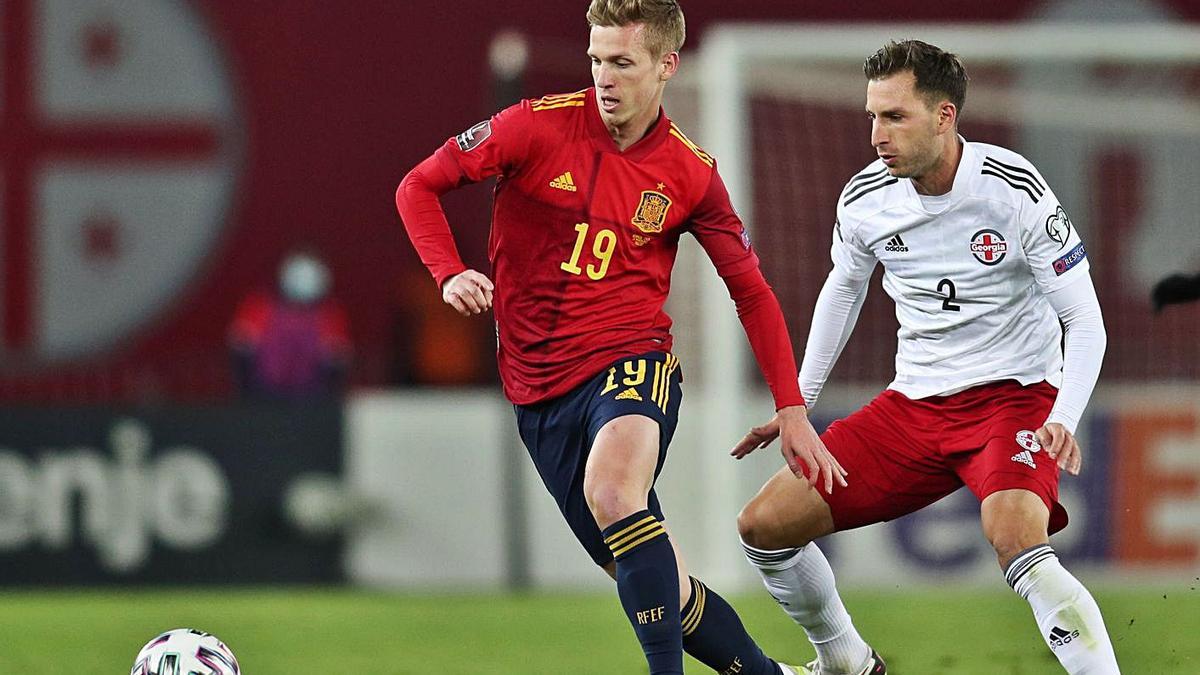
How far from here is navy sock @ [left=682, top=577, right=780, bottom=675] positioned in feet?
20.7

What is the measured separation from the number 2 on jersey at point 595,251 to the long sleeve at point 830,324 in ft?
2.88

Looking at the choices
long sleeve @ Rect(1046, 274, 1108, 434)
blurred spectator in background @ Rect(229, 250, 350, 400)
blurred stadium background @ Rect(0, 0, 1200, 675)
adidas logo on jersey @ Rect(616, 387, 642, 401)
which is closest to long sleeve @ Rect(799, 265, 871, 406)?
long sleeve @ Rect(1046, 274, 1108, 434)

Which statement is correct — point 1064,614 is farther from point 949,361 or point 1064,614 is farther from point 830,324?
point 830,324

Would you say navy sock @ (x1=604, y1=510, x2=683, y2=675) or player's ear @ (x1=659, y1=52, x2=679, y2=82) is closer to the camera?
navy sock @ (x1=604, y1=510, x2=683, y2=675)

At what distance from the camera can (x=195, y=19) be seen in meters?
18.4

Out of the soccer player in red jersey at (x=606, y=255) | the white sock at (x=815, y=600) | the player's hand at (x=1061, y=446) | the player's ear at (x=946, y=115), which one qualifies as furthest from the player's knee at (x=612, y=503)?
the player's ear at (x=946, y=115)

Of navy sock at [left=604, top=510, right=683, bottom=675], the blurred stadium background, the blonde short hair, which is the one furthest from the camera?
the blurred stadium background

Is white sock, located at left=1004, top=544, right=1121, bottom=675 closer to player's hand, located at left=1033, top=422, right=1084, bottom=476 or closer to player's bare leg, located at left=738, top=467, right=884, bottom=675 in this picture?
player's hand, located at left=1033, top=422, right=1084, bottom=476

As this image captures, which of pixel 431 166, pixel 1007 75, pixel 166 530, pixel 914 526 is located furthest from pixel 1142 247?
pixel 431 166

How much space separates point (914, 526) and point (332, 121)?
7.74m

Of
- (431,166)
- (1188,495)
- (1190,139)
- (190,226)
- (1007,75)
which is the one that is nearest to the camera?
(431,166)

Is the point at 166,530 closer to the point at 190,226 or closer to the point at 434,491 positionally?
the point at 434,491

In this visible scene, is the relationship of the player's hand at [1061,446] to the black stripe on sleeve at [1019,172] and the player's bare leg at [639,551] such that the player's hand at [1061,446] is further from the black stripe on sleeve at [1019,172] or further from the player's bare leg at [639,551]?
the player's bare leg at [639,551]

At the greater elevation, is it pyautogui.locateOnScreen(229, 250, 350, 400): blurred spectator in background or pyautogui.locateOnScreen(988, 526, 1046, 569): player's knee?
pyautogui.locateOnScreen(988, 526, 1046, 569): player's knee
